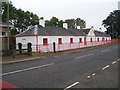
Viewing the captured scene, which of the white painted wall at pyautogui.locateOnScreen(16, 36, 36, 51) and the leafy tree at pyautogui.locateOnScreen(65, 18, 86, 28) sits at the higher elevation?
the leafy tree at pyautogui.locateOnScreen(65, 18, 86, 28)

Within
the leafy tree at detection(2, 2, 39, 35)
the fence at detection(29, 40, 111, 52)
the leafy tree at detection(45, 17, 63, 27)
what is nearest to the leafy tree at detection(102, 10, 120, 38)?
the leafy tree at detection(45, 17, 63, 27)

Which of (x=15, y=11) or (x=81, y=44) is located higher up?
(x=15, y=11)

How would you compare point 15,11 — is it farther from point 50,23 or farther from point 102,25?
point 102,25

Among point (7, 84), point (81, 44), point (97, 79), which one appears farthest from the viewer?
point (81, 44)

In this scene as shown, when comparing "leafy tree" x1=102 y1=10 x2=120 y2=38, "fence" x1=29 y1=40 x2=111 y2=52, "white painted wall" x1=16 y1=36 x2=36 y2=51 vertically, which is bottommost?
"fence" x1=29 y1=40 x2=111 y2=52

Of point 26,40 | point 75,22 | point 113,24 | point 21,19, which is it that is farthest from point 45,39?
point 75,22

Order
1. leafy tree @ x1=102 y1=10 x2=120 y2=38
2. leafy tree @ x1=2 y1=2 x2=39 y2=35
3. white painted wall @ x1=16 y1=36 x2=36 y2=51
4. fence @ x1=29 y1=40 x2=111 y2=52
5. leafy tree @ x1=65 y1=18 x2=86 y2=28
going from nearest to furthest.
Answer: fence @ x1=29 y1=40 x2=111 y2=52 < white painted wall @ x1=16 y1=36 x2=36 y2=51 < leafy tree @ x1=2 y1=2 x2=39 y2=35 < leafy tree @ x1=102 y1=10 x2=120 y2=38 < leafy tree @ x1=65 y1=18 x2=86 y2=28

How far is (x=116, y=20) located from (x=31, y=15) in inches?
1462

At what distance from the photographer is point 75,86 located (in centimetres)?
986

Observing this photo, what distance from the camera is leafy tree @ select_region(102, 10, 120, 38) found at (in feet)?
342

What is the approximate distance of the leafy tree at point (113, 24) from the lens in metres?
104

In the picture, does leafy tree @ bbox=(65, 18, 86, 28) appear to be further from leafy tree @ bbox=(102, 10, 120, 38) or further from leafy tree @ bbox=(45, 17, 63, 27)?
leafy tree @ bbox=(102, 10, 120, 38)

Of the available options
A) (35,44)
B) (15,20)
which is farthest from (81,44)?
(15,20)

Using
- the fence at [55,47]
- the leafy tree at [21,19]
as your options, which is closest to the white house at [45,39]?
the fence at [55,47]
